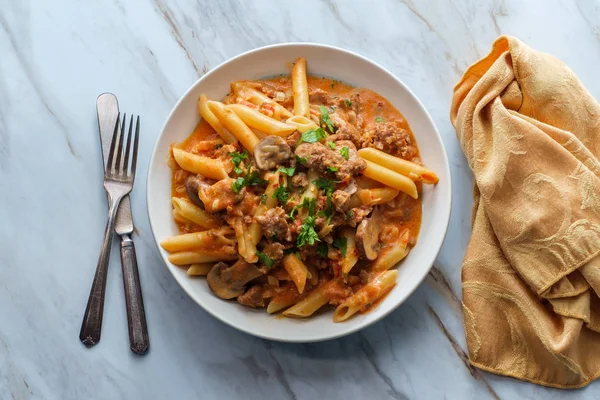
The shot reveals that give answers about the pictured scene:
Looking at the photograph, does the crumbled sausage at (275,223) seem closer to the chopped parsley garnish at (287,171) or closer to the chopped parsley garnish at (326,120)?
the chopped parsley garnish at (287,171)

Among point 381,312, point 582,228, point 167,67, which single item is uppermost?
point 167,67

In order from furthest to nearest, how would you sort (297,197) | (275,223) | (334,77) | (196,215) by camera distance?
1. (334,77)
2. (196,215)
3. (297,197)
4. (275,223)

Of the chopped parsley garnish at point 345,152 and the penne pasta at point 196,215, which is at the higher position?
the chopped parsley garnish at point 345,152

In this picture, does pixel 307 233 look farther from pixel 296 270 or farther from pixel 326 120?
pixel 326 120

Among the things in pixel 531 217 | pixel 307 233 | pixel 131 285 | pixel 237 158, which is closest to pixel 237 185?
pixel 237 158

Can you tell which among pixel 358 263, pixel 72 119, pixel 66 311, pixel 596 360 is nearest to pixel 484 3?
pixel 358 263

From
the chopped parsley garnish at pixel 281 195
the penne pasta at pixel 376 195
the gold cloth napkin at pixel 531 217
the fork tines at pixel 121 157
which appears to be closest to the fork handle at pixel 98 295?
the fork tines at pixel 121 157

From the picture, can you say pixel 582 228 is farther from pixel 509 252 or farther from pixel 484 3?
pixel 484 3
